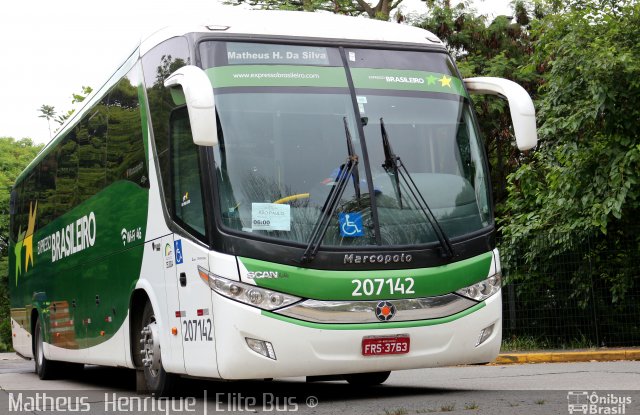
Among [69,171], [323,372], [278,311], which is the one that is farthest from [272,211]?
[69,171]

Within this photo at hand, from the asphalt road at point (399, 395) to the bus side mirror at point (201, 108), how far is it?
7.76 feet

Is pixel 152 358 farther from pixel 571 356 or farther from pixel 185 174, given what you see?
pixel 571 356

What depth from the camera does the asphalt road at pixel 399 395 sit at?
8401mm

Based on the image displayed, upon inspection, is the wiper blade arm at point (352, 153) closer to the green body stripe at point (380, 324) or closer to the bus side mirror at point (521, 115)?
the green body stripe at point (380, 324)

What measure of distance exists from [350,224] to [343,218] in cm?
8

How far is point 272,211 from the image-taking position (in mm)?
8844

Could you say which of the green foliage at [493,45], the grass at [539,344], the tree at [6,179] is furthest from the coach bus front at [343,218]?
the tree at [6,179]

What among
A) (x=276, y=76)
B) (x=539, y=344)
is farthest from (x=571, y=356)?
(x=276, y=76)

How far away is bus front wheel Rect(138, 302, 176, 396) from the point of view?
33.4 ft

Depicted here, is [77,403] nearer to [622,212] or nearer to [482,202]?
[482,202]

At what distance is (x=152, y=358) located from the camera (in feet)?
34.3

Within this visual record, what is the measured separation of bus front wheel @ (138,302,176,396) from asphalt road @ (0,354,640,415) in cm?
17

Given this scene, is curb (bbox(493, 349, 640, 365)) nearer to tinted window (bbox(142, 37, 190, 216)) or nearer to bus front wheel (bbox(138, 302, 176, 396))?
bus front wheel (bbox(138, 302, 176, 396))

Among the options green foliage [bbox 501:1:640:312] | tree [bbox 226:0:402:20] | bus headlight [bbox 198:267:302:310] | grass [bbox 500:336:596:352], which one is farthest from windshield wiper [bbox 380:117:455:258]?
tree [bbox 226:0:402:20]
